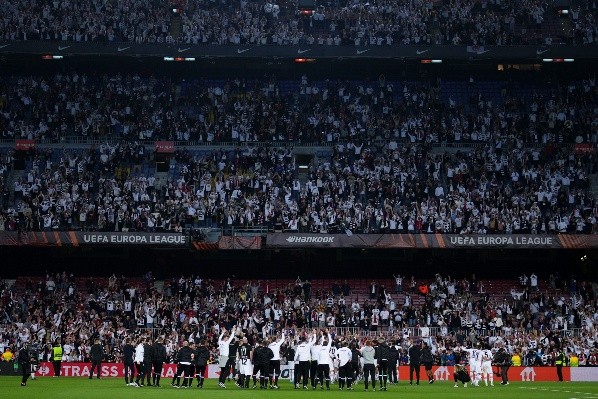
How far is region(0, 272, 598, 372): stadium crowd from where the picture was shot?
161 feet

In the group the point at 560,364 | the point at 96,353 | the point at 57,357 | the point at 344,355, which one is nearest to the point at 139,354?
the point at 96,353

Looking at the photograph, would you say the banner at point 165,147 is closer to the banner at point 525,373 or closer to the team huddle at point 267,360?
the banner at point 525,373

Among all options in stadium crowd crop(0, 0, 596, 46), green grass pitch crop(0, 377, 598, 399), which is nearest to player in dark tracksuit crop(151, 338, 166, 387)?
green grass pitch crop(0, 377, 598, 399)

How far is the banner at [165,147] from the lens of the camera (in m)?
61.6

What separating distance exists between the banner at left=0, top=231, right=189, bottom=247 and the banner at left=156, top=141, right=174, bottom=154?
8137mm

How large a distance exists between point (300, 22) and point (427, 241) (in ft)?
63.0

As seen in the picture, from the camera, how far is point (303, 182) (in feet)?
198

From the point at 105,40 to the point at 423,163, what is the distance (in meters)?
20.9

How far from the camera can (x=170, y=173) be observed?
6059cm

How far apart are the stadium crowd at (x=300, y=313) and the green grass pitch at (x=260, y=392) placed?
9.60 m

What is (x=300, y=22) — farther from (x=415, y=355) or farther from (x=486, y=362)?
(x=415, y=355)

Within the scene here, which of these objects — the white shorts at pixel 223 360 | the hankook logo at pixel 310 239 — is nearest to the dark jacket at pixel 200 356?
the white shorts at pixel 223 360

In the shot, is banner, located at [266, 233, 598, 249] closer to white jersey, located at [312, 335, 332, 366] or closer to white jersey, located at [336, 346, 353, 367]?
white jersey, located at [336, 346, 353, 367]

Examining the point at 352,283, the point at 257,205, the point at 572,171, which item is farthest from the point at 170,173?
the point at 572,171
